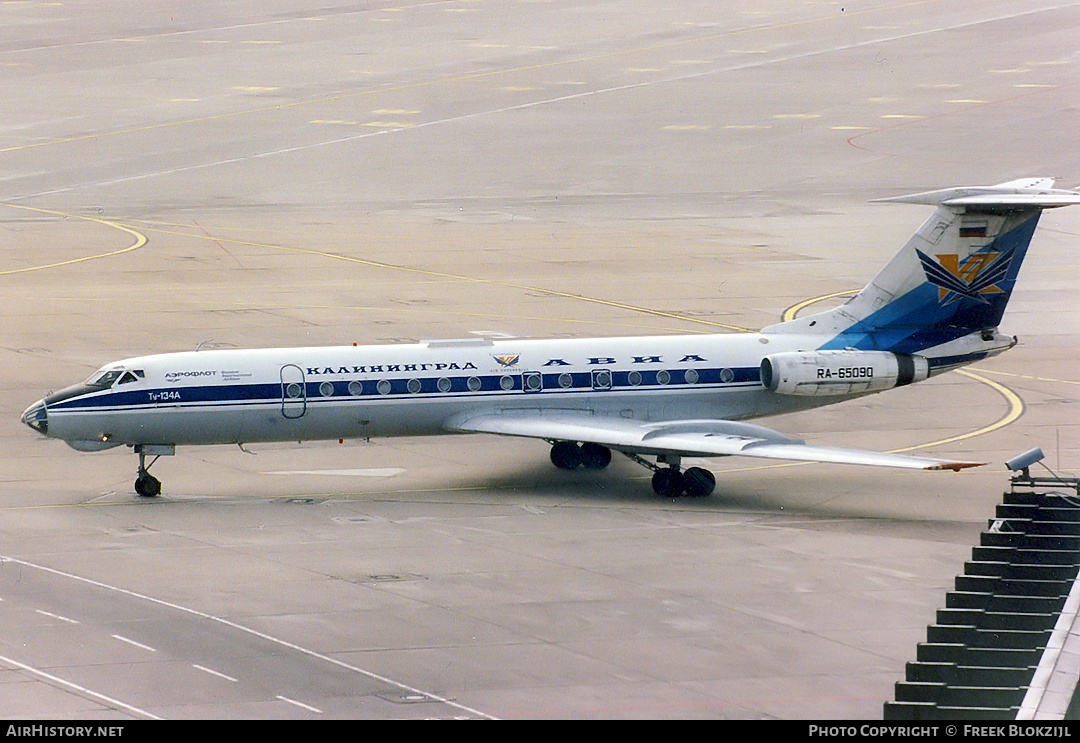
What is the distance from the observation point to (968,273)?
38812 mm

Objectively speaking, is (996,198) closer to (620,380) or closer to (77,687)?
(620,380)

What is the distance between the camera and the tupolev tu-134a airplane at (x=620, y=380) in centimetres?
3644

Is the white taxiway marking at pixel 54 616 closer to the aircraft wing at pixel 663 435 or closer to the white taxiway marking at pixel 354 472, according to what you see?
the white taxiway marking at pixel 354 472

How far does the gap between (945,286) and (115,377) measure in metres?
18.5

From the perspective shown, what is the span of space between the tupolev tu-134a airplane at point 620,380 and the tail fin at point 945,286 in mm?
32

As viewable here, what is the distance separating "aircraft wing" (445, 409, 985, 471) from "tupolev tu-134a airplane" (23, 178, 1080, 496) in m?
0.04

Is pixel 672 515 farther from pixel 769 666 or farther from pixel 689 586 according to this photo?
pixel 769 666

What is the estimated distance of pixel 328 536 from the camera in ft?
110

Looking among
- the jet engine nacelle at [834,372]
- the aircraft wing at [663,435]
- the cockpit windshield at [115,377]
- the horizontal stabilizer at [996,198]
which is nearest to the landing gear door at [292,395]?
the cockpit windshield at [115,377]

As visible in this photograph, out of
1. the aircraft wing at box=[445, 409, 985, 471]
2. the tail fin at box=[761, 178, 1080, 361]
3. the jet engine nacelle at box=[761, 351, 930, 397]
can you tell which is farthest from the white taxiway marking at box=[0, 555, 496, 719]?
the tail fin at box=[761, 178, 1080, 361]

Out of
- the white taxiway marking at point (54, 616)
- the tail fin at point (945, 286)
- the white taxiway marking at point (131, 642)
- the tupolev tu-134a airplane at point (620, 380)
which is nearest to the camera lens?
the white taxiway marking at point (131, 642)

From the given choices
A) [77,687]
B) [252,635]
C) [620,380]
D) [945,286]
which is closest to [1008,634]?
[252,635]

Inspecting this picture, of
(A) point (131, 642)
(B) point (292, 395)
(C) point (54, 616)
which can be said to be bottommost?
(A) point (131, 642)

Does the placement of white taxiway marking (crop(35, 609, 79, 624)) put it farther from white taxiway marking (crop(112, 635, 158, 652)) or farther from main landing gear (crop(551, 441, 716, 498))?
main landing gear (crop(551, 441, 716, 498))
